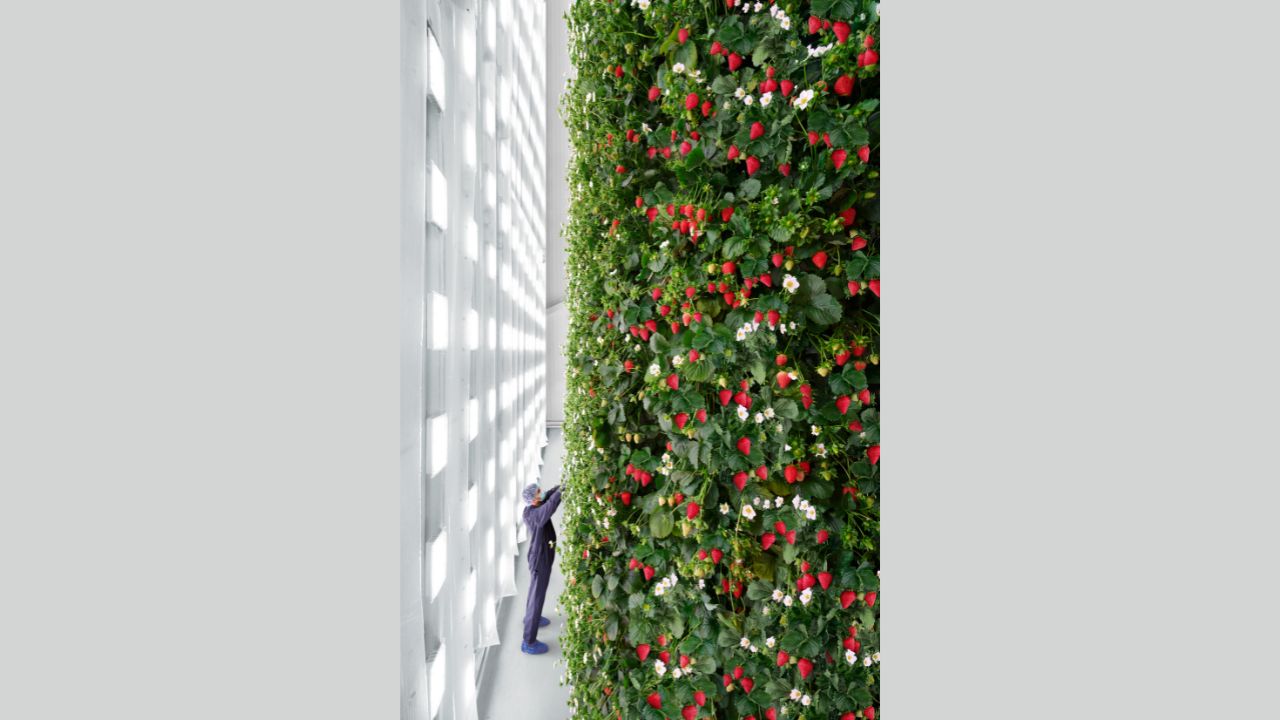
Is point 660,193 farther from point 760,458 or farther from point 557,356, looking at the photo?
point 557,356

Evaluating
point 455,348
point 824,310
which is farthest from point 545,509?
point 824,310

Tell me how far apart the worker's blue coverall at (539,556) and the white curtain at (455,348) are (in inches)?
10.5

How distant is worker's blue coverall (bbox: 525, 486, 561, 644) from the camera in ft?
12.7

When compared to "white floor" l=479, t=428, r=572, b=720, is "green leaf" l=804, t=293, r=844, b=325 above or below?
above

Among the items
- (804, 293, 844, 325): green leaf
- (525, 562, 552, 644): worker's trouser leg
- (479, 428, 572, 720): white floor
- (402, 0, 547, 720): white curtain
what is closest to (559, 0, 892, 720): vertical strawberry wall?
(804, 293, 844, 325): green leaf

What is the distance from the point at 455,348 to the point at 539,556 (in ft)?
6.29

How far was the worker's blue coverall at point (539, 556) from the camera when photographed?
3869mm

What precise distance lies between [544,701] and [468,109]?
10.2 feet

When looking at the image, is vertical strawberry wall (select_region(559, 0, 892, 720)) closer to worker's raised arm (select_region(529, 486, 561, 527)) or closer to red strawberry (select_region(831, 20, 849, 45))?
red strawberry (select_region(831, 20, 849, 45))

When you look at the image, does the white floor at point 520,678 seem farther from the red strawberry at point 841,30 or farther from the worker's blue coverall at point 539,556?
the red strawberry at point 841,30

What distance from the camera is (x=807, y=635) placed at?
1688 millimetres

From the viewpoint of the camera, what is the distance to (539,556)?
3.95 meters

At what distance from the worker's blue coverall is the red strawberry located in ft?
10.1

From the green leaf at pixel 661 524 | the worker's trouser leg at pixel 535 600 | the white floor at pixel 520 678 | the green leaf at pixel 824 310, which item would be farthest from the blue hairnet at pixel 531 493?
the green leaf at pixel 824 310
